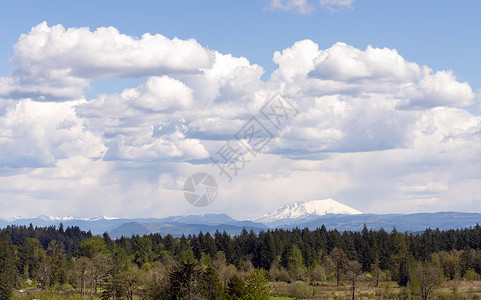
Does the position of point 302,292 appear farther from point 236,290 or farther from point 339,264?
point 236,290

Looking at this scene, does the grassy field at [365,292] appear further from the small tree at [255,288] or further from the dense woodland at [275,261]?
the small tree at [255,288]

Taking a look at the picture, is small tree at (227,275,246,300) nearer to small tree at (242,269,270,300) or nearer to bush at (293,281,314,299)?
small tree at (242,269,270,300)

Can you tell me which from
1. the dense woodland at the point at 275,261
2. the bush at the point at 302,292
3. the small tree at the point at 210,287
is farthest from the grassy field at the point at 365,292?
the small tree at the point at 210,287

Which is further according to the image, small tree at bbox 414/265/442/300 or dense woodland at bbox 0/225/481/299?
dense woodland at bbox 0/225/481/299

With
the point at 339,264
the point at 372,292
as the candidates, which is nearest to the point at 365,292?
the point at 372,292

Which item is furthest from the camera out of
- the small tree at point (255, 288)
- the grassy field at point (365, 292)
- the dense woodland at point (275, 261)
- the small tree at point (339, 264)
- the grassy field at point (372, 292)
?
the small tree at point (339, 264)

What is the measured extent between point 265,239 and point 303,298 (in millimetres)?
52133

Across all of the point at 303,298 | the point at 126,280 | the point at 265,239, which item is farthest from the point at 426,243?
the point at 126,280

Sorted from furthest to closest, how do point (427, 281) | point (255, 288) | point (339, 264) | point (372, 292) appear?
point (339, 264)
point (372, 292)
point (427, 281)
point (255, 288)

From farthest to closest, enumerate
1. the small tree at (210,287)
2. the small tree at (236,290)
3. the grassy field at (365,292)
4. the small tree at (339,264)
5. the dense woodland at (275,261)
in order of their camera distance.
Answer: the small tree at (339,264), the dense woodland at (275,261), the grassy field at (365,292), the small tree at (236,290), the small tree at (210,287)

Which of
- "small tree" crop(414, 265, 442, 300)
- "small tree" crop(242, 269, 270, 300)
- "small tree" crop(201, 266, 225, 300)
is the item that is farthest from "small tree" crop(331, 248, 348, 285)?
"small tree" crop(201, 266, 225, 300)

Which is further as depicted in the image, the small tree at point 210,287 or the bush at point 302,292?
the bush at point 302,292

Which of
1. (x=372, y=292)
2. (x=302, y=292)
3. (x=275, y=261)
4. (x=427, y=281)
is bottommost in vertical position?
(x=372, y=292)

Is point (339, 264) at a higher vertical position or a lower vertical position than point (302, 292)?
higher
